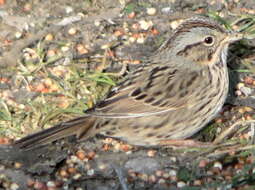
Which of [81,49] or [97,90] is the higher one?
[81,49]

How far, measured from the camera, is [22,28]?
687 cm

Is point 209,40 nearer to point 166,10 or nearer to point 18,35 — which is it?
point 166,10

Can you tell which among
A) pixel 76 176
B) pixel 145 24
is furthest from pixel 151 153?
pixel 145 24

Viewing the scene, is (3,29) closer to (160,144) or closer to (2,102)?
(2,102)

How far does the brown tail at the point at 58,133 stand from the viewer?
5.49 meters

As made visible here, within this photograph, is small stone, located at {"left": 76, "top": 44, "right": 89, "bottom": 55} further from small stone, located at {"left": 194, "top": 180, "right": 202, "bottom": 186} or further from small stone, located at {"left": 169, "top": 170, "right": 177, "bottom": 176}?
small stone, located at {"left": 194, "top": 180, "right": 202, "bottom": 186}

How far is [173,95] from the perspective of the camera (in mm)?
5750

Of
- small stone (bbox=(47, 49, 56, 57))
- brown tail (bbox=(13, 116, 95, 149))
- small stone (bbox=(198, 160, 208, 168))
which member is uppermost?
small stone (bbox=(47, 49, 56, 57))

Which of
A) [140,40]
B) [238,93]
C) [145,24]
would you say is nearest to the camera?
[238,93]

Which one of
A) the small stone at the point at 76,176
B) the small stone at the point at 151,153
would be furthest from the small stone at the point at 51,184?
the small stone at the point at 151,153

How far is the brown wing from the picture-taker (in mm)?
5652

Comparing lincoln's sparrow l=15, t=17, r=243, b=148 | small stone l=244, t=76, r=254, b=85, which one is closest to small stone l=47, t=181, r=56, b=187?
lincoln's sparrow l=15, t=17, r=243, b=148

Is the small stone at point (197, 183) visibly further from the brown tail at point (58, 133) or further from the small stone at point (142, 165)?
the brown tail at point (58, 133)

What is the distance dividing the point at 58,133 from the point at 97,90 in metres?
0.90
